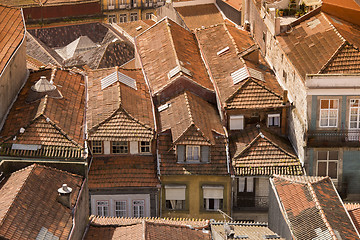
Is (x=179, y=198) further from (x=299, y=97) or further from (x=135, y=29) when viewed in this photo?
(x=135, y=29)

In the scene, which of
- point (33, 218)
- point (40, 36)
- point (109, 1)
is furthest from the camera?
point (109, 1)

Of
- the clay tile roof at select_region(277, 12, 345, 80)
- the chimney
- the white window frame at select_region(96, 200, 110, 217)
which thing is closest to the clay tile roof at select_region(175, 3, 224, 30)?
the clay tile roof at select_region(277, 12, 345, 80)

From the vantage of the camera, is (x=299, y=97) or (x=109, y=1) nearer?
(x=299, y=97)

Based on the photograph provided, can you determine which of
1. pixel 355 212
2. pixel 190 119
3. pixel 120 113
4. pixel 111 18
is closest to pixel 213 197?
pixel 190 119

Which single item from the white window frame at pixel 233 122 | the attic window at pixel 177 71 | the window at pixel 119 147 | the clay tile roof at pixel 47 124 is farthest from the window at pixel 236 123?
Answer: the clay tile roof at pixel 47 124

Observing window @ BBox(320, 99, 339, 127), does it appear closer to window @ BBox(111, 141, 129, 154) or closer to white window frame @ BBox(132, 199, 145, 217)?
white window frame @ BBox(132, 199, 145, 217)

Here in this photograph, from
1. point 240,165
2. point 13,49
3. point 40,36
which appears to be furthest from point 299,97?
point 40,36

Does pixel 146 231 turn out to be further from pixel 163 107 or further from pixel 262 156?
pixel 163 107
